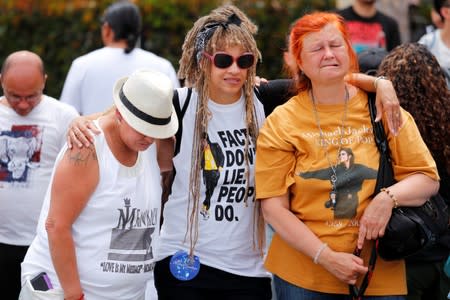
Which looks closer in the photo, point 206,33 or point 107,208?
point 107,208

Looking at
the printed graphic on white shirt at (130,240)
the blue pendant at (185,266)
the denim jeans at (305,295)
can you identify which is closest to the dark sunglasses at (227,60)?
the printed graphic on white shirt at (130,240)

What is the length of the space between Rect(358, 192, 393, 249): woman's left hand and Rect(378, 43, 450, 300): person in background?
2.18 ft

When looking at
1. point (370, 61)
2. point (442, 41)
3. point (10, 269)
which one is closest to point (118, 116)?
point (10, 269)

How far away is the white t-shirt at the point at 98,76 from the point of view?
7.03 metres

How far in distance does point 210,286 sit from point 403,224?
988 mm

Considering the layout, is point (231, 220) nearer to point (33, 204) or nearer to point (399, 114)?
point (399, 114)

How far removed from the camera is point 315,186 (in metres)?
4.16

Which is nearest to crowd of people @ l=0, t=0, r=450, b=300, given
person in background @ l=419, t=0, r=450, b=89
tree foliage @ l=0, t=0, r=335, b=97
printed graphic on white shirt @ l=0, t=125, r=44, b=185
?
printed graphic on white shirt @ l=0, t=125, r=44, b=185

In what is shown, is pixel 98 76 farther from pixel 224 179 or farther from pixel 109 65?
pixel 224 179

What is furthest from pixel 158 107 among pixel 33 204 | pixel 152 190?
pixel 33 204

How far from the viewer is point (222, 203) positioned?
4.46 meters

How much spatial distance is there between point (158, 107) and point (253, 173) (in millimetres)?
641

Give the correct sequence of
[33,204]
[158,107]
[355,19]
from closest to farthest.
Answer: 1. [158,107]
2. [33,204]
3. [355,19]

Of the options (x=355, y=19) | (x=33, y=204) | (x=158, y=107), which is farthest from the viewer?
(x=355, y=19)
